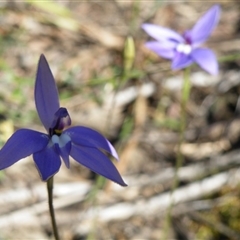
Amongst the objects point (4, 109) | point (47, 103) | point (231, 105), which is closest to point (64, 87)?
point (4, 109)

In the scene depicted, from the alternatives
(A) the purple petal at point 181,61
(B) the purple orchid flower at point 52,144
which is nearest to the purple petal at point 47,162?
(B) the purple orchid flower at point 52,144

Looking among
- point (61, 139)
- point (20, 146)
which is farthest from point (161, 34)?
point (20, 146)

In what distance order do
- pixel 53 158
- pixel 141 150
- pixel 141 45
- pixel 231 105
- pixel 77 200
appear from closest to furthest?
pixel 53 158 < pixel 77 200 < pixel 141 150 < pixel 231 105 < pixel 141 45

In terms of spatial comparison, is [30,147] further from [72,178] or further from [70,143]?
[72,178]

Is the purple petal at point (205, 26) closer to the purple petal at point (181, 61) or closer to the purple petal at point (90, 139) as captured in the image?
the purple petal at point (181, 61)

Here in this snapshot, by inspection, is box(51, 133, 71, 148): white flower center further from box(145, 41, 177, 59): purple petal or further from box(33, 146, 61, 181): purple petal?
box(145, 41, 177, 59): purple petal
